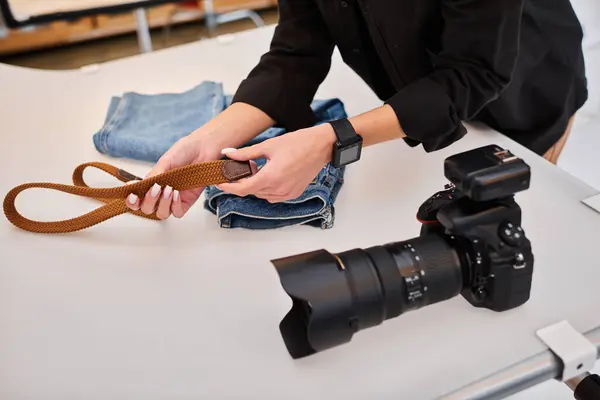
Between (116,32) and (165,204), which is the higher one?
(165,204)

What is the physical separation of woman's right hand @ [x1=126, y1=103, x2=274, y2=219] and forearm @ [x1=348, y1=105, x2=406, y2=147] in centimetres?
18

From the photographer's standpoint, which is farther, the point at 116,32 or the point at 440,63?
the point at 116,32

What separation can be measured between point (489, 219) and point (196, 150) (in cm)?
41

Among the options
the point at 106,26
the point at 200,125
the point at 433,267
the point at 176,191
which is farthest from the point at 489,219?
the point at 106,26

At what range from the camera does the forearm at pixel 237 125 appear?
82 centimetres

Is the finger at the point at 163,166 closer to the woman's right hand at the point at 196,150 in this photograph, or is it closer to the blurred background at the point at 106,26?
the woman's right hand at the point at 196,150

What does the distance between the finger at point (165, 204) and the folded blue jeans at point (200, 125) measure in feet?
0.19

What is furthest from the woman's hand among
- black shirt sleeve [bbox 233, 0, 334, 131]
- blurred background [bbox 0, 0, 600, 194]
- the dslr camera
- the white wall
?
blurred background [bbox 0, 0, 600, 194]

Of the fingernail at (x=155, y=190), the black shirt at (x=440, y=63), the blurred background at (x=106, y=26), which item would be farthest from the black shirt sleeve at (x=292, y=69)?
the blurred background at (x=106, y=26)

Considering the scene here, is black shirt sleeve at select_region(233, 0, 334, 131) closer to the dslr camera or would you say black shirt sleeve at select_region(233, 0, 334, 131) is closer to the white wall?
the dslr camera

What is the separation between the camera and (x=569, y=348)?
610 millimetres

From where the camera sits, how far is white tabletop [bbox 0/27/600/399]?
0.60m

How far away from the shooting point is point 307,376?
0.60m

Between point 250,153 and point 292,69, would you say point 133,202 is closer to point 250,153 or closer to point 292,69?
point 250,153
